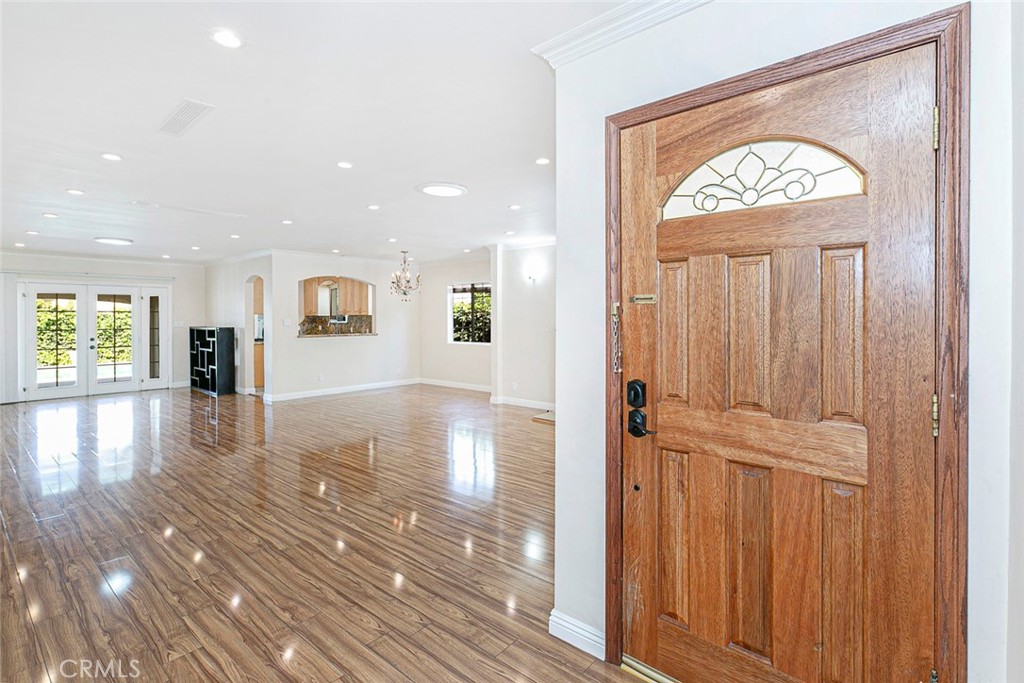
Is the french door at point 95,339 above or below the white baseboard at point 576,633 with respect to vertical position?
above

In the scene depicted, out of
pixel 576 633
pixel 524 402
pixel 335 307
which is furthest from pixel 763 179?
pixel 335 307

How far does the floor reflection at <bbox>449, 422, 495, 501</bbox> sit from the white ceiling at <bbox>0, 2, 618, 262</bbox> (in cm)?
265

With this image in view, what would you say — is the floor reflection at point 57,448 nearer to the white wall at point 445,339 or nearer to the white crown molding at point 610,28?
the white crown molding at point 610,28

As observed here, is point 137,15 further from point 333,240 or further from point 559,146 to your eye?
point 333,240

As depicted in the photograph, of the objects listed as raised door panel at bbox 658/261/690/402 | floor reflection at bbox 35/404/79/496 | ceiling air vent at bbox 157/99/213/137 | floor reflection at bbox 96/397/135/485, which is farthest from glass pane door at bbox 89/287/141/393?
raised door panel at bbox 658/261/690/402

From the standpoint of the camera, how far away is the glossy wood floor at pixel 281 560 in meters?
1.99

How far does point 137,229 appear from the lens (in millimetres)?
6266

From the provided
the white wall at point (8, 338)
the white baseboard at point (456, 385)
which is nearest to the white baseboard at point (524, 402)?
the white baseboard at point (456, 385)

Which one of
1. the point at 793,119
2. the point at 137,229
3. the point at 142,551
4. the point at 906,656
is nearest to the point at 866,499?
the point at 906,656

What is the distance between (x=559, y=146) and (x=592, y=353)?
913 millimetres

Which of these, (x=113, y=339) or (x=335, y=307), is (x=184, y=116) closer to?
(x=335, y=307)

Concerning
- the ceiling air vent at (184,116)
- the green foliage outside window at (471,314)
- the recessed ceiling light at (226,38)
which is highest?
the ceiling air vent at (184,116)

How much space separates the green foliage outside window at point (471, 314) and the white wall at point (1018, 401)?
8.66 meters

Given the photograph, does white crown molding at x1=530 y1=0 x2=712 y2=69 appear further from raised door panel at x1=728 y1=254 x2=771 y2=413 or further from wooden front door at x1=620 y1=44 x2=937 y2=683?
raised door panel at x1=728 y1=254 x2=771 y2=413
